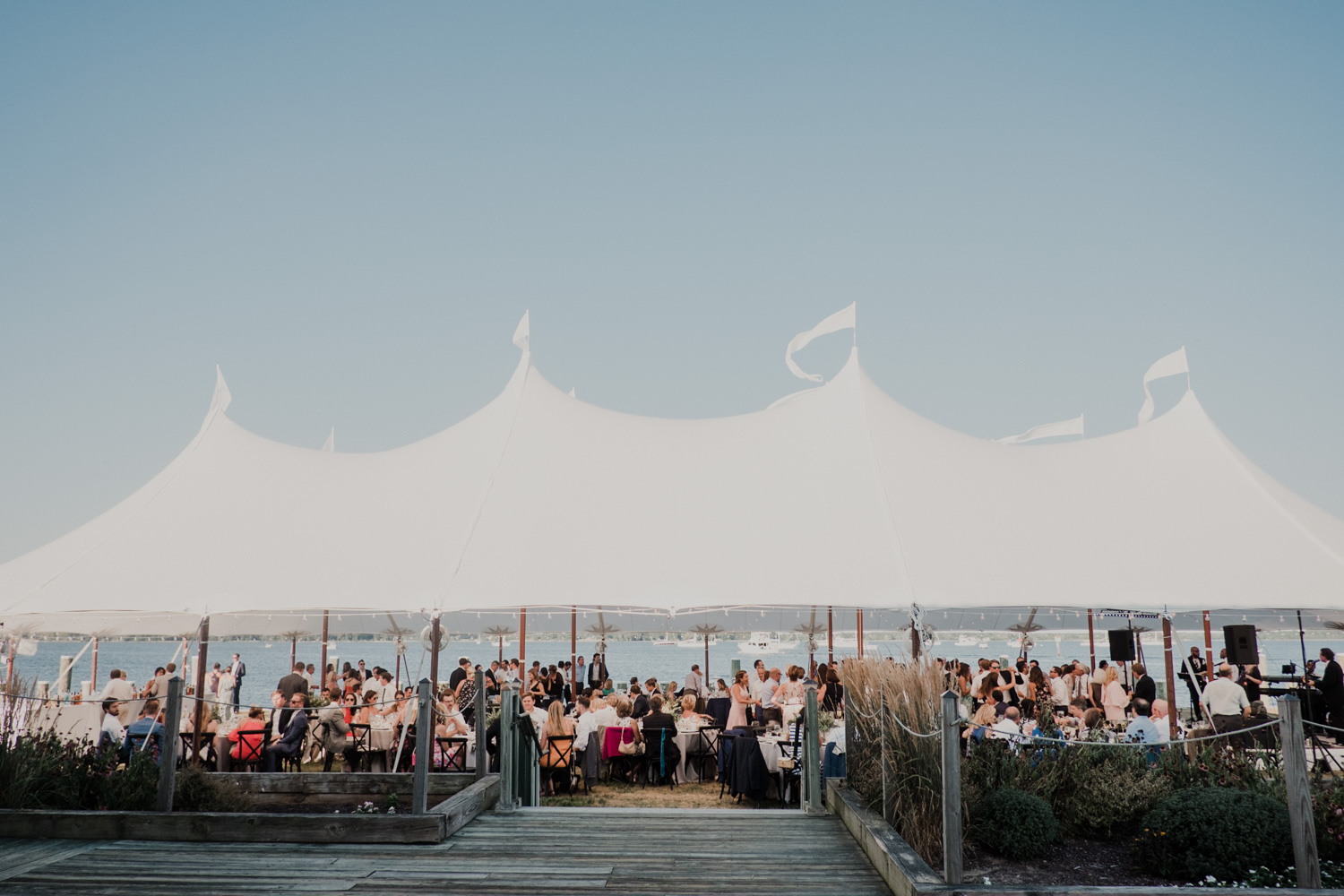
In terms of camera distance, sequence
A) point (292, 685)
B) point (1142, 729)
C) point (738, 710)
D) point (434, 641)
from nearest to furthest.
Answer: point (1142, 729) < point (434, 641) < point (738, 710) < point (292, 685)

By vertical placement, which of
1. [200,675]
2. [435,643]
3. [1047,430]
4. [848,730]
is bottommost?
[848,730]

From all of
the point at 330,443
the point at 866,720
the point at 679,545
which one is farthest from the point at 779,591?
the point at 330,443

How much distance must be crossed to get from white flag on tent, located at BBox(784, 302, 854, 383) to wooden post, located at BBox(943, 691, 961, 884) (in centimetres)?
670

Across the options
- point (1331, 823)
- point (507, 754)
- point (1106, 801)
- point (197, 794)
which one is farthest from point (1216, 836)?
point (197, 794)

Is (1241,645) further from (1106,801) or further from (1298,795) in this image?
(1298,795)

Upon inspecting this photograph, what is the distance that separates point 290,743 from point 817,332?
23.6 feet

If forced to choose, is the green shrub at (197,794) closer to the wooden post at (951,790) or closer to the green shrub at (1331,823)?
the wooden post at (951,790)

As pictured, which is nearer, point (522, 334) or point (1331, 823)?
point (1331, 823)

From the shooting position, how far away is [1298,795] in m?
4.61

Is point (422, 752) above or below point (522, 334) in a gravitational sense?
below

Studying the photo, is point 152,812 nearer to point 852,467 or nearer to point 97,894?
point 97,894

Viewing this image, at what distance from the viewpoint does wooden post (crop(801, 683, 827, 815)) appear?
23.6 feet

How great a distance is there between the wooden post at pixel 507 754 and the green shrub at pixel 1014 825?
3428mm

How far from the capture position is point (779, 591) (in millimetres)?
8289
